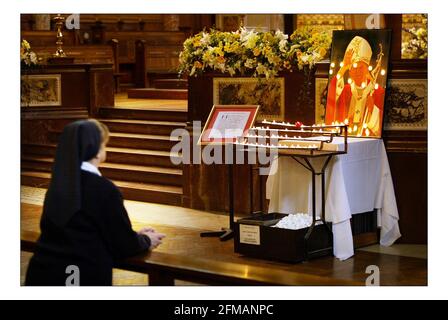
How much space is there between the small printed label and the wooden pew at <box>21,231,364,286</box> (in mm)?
2631

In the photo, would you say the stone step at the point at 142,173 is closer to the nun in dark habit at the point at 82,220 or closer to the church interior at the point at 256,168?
the church interior at the point at 256,168

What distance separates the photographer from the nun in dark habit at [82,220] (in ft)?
13.6

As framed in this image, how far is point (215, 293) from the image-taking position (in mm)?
4730

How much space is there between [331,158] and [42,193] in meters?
4.04

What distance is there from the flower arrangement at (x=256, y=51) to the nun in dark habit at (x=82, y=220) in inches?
166

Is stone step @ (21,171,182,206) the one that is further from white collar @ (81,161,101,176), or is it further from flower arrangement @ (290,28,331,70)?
white collar @ (81,161,101,176)

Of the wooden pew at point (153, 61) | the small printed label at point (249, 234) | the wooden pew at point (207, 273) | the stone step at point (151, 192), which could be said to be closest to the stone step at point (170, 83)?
the wooden pew at point (153, 61)

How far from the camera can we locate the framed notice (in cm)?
743

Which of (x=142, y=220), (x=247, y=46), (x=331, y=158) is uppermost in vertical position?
(x=247, y=46)

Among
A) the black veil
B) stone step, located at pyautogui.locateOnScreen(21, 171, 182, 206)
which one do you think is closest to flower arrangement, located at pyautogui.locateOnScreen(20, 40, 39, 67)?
stone step, located at pyautogui.locateOnScreen(21, 171, 182, 206)

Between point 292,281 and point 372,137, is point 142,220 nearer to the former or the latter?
point 372,137

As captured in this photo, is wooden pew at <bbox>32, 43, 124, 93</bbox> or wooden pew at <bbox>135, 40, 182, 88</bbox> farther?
wooden pew at <bbox>135, 40, 182, 88</bbox>

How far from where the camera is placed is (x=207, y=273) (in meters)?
4.26
